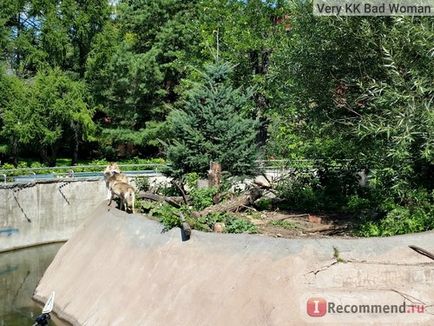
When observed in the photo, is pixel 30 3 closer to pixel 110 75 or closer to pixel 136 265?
pixel 110 75

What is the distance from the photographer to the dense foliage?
12.7 metres

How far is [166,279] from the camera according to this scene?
41.1 feet

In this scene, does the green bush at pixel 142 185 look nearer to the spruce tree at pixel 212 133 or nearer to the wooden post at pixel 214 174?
the spruce tree at pixel 212 133

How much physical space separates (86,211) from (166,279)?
17.7 metres

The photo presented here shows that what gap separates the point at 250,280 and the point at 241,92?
1697 cm

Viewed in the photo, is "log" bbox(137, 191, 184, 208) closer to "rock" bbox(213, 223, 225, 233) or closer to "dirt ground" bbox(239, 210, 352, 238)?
"dirt ground" bbox(239, 210, 352, 238)

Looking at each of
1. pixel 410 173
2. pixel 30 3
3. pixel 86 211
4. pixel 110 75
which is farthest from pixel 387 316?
pixel 30 3

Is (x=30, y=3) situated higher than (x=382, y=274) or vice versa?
(x=30, y=3)

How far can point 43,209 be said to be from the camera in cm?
2791

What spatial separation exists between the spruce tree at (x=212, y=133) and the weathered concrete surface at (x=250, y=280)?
5.85 metres

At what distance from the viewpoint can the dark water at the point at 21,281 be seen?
1642 cm

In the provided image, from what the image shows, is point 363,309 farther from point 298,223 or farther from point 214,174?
point 214,174

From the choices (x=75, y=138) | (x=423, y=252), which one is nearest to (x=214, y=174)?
(x=423, y=252)

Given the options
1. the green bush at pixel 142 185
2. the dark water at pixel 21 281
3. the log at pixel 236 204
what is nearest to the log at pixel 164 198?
the log at pixel 236 204
